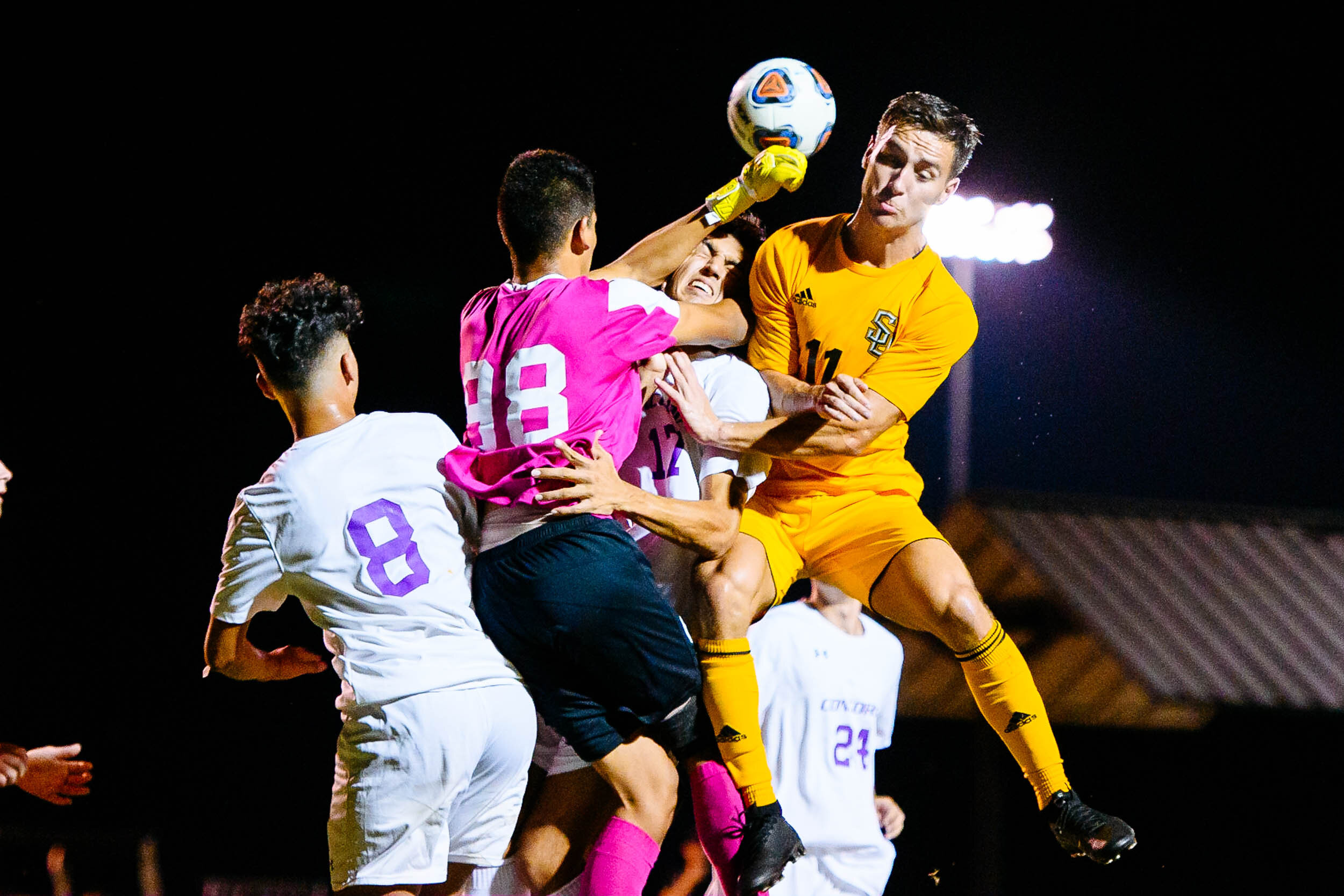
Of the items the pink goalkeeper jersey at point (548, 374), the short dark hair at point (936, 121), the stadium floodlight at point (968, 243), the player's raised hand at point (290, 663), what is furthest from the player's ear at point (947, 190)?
the stadium floodlight at point (968, 243)

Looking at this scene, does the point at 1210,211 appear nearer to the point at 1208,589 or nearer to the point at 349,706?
the point at 1208,589

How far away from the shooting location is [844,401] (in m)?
4.07

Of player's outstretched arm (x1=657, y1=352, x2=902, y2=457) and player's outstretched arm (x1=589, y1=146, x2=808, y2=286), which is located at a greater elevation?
player's outstretched arm (x1=589, y1=146, x2=808, y2=286)

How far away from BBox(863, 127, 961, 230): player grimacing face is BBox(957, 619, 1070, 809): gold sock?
4.44ft

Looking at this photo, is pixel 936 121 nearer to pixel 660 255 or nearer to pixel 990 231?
pixel 660 255

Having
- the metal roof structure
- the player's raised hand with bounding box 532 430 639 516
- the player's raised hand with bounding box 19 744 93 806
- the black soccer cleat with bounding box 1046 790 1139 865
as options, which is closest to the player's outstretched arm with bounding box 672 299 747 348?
the player's raised hand with bounding box 532 430 639 516

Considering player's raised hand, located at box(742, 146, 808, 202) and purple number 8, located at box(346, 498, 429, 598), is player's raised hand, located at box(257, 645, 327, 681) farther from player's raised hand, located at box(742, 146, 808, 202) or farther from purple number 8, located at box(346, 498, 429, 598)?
player's raised hand, located at box(742, 146, 808, 202)

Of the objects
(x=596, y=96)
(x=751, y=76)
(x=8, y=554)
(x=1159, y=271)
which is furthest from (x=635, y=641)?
(x=1159, y=271)

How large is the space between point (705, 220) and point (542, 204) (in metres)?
0.59

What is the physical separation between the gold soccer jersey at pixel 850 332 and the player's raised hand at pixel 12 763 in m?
2.46

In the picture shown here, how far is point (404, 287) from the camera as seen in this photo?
1152 cm

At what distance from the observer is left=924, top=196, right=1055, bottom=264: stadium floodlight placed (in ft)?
37.4

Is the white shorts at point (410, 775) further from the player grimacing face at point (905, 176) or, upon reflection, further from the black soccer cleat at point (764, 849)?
the player grimacing face at point (905, 176)

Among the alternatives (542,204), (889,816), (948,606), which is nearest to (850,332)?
(948,606)
